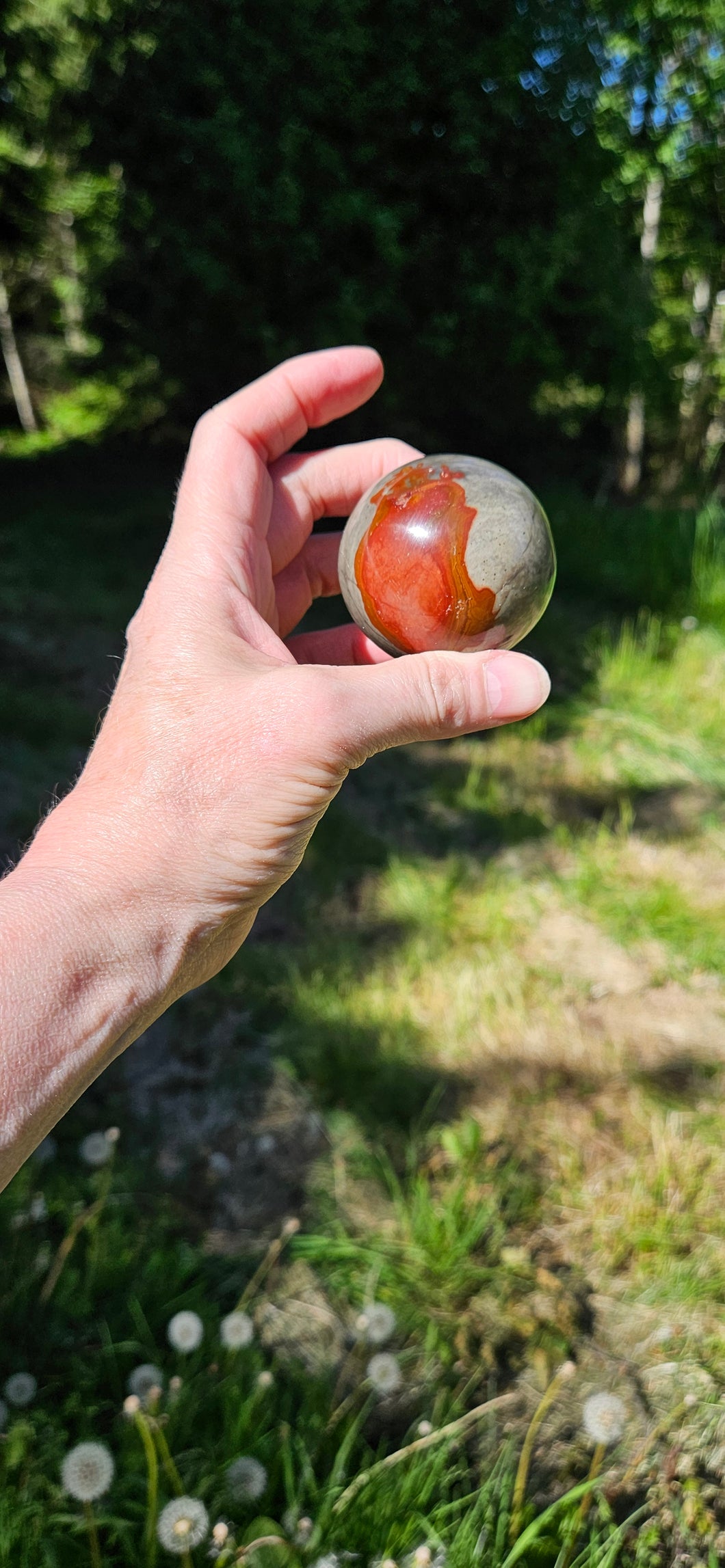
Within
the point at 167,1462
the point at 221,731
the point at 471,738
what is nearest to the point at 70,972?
the point at 221,731

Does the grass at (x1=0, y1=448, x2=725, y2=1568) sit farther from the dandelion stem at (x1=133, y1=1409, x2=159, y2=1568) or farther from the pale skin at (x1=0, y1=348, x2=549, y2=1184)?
the pale skin at (x1=0, y1=348, x2=549, y2=1184)

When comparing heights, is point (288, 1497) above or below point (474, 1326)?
above

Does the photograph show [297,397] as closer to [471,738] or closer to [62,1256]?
[62,1256]

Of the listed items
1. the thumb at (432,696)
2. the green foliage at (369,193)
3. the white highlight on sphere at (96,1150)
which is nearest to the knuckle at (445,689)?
the thumb at (432,696)

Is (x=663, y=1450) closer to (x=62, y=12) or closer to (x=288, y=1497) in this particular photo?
(x=288, y=1497)

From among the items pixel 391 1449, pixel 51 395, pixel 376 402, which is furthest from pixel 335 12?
pixel 51 395
